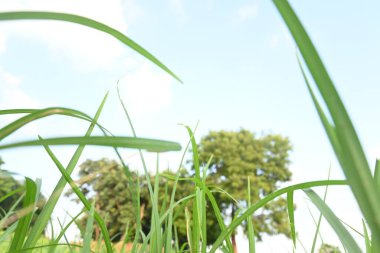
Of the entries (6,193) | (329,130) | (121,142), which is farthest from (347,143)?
(6,193)

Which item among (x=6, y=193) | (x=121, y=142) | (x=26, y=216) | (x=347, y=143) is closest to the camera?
(x=347, y=143)

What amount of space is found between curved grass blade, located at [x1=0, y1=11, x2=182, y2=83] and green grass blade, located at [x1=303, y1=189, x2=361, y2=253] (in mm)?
259

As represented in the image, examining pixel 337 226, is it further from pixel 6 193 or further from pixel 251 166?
pixel 251 166

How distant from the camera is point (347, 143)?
25cm

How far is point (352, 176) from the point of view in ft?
0.79

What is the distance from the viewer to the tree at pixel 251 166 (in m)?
29.7

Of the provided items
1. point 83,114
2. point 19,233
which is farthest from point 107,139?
point 19,233

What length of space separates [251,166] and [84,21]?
30227 millimetres

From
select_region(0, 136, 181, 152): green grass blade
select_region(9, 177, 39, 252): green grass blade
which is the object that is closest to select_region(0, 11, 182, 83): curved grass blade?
select_region(0, 136, 181, 152): green grass blade

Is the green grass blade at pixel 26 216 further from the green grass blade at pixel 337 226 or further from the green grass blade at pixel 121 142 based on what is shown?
the green grass blade at pixel 337 226

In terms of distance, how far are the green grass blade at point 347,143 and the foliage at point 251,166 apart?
29.0m

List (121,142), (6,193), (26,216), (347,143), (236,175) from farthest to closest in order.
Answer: (236,175)
(6,193)
(26,216)
(121,142)
(347,143)

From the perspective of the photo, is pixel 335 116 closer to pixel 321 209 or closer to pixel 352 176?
pixel 352 176

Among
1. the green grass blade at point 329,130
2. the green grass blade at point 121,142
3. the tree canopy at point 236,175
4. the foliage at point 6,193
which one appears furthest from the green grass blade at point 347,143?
the tree canopy at point 236,175
